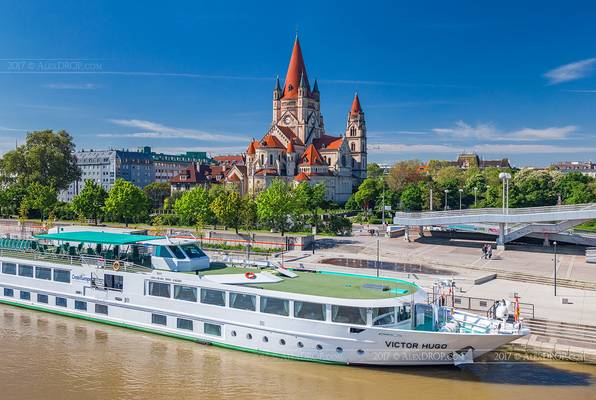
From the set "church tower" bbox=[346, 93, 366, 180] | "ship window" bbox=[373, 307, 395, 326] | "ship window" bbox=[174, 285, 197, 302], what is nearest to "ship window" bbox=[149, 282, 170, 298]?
"ship window" bbox=[174, 285, 197, 302]

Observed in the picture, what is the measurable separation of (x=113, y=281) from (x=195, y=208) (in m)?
32.1

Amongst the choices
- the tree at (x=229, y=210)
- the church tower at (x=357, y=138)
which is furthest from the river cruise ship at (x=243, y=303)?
the church tower at (x=357, y=138)

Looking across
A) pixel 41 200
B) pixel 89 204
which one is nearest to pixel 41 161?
pixel 41 200

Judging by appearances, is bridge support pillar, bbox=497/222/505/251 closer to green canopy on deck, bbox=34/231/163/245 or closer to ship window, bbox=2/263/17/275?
green canopy on deck, bbox=34/231/163/245

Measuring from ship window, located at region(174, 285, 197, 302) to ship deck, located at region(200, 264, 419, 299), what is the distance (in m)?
1.77

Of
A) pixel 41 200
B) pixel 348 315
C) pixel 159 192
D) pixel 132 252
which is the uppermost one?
pixel 159 192

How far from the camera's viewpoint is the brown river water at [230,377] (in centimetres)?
1806

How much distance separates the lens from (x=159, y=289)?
24219mm

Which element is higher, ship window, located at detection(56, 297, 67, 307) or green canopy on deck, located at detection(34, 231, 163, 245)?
green canopy on deck, located at detection(34, 231, 163, 245)

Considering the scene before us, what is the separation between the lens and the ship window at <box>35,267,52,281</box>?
91.8ft

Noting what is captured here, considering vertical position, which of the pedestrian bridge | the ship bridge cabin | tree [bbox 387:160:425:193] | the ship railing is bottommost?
the ship railing

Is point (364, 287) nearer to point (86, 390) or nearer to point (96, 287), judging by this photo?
point (86, 390)

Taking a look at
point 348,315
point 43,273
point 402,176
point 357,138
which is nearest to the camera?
point 348,315

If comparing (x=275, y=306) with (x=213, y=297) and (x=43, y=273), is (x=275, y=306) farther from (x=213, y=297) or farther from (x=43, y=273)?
(x=43, y=273)
